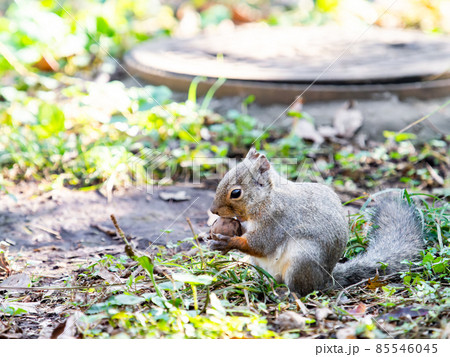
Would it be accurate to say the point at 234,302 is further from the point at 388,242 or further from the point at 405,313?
the point at 388,242

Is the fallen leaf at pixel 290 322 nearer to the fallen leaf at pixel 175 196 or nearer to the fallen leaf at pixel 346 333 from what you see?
the fallen leaf at pixel 346 333

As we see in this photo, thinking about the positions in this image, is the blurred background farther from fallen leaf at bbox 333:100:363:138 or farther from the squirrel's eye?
the squirrel's eye

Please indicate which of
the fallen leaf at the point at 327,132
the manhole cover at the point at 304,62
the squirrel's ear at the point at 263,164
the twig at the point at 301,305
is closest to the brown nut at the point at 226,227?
the squirrel's ear at the point at 263,164

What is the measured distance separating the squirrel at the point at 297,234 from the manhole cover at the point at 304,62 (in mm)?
2754

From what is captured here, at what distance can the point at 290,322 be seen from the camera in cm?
222

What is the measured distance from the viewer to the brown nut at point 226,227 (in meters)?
2.83

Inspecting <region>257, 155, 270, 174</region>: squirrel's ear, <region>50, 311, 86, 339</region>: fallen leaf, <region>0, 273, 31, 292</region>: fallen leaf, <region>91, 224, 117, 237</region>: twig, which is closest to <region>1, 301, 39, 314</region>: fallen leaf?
<region>0, 273, 31, 292</region>: fallen leaf

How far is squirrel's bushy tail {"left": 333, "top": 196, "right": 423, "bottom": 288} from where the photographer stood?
8.96ft

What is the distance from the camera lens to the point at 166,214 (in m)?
3.94

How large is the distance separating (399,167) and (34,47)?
14.7 feet

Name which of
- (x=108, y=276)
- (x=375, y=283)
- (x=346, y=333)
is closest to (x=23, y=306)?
(x=108, y=276)

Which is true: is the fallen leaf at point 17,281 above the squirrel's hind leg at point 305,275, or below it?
below

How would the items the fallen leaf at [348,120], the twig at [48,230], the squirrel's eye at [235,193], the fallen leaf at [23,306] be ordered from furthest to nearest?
the fallen leaf at [348,120]
the twig at [48,230]
the squirrel's eye at [235,193]
the fallen leaf at [23,306]
